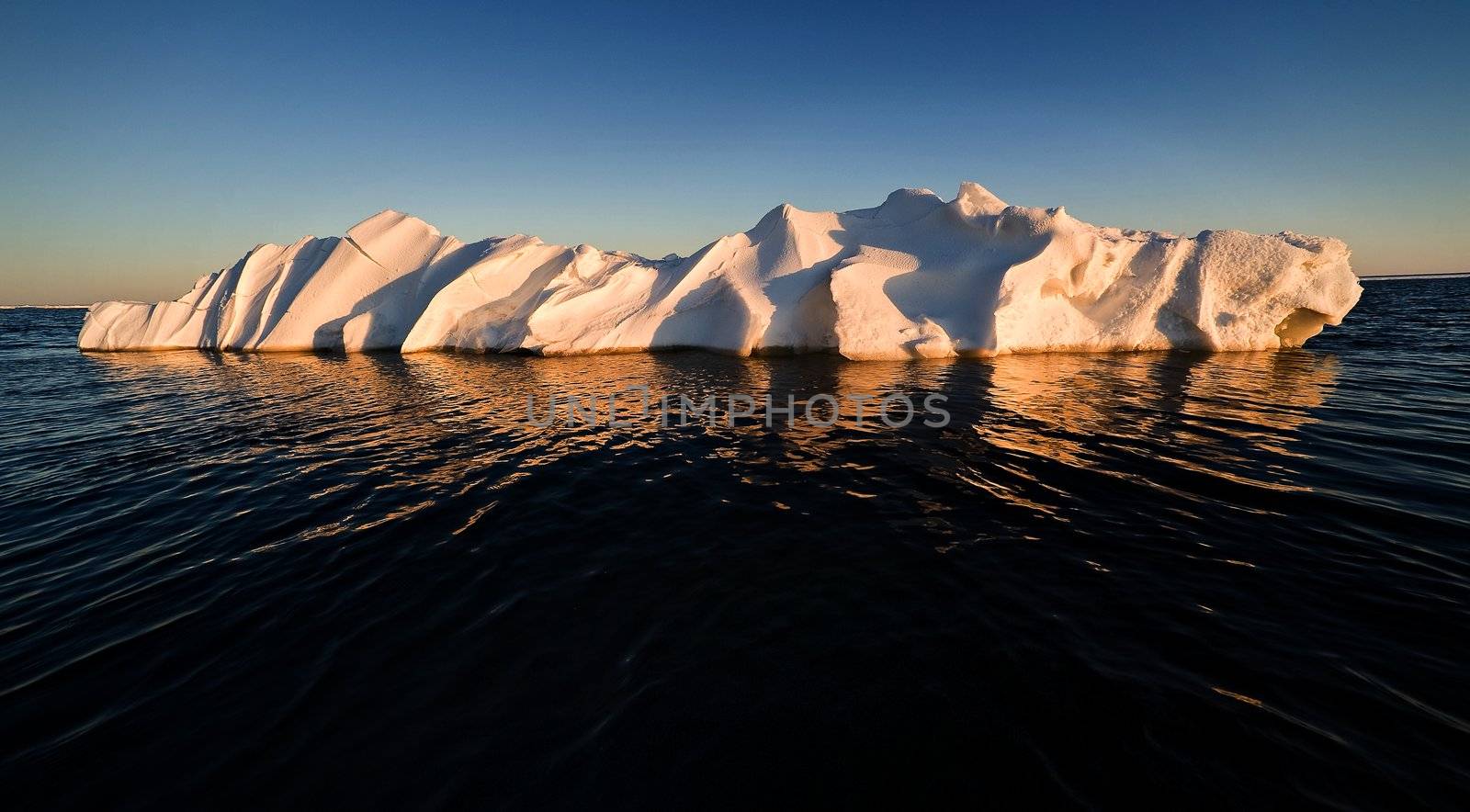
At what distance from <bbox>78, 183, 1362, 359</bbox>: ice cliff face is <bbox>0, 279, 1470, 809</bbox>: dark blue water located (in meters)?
12.2

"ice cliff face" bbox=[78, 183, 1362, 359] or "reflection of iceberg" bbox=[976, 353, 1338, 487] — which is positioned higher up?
"ice cliff face" bbox=[78, 183, 1362, 359]

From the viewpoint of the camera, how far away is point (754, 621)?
16.6 ft

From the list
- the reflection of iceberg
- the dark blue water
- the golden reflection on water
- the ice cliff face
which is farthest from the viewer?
the ice cliff face

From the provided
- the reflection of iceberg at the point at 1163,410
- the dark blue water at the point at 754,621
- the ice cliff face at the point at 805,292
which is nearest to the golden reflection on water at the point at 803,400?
the reflection of iceberg at the point at 1163,410

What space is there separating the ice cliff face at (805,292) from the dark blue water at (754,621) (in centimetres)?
1219

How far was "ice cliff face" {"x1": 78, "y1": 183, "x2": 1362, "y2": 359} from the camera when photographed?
852 inches

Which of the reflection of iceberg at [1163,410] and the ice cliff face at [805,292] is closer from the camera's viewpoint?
the reflection of iceberg at [1163,410]

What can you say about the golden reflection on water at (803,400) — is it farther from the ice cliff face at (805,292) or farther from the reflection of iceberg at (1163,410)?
the ice cliff face at (805,292)

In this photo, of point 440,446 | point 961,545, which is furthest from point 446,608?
point 440,446

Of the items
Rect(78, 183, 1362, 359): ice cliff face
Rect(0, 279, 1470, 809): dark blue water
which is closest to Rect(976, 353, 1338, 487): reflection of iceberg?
Rect(0, 279, 1470, 809): dark blue water

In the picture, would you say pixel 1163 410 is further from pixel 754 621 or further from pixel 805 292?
pixel 805 292

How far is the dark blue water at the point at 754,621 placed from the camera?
3.58m

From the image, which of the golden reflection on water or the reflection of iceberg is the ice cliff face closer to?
the golden reflection on water

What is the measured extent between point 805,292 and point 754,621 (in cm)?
2119
